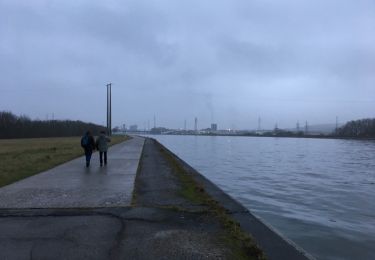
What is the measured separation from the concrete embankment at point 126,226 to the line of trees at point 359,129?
545 ft

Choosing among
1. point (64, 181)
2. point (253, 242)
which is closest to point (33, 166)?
point (64, 181)

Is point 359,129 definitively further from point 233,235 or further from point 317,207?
point 233,235

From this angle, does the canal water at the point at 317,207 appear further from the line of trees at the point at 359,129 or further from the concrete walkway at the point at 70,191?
the line of trees at the point at 359,129

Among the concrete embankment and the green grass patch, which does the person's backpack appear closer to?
the concrete embankment

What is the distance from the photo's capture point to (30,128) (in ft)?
402

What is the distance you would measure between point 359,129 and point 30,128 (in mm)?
125047

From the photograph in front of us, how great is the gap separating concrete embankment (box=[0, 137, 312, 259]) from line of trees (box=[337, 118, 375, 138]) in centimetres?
16613

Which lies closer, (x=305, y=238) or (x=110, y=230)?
(x=110, y=230)

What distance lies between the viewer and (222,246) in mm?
7402

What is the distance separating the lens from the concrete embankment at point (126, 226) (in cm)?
701

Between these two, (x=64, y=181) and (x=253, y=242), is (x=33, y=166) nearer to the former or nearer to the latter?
(x=64, y=181)

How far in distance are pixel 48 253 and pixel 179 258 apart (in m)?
1.89

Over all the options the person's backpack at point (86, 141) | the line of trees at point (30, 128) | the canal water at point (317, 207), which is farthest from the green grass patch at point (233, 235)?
the line of trees at point (30, 128)

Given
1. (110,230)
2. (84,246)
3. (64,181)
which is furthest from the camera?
(64,181)
